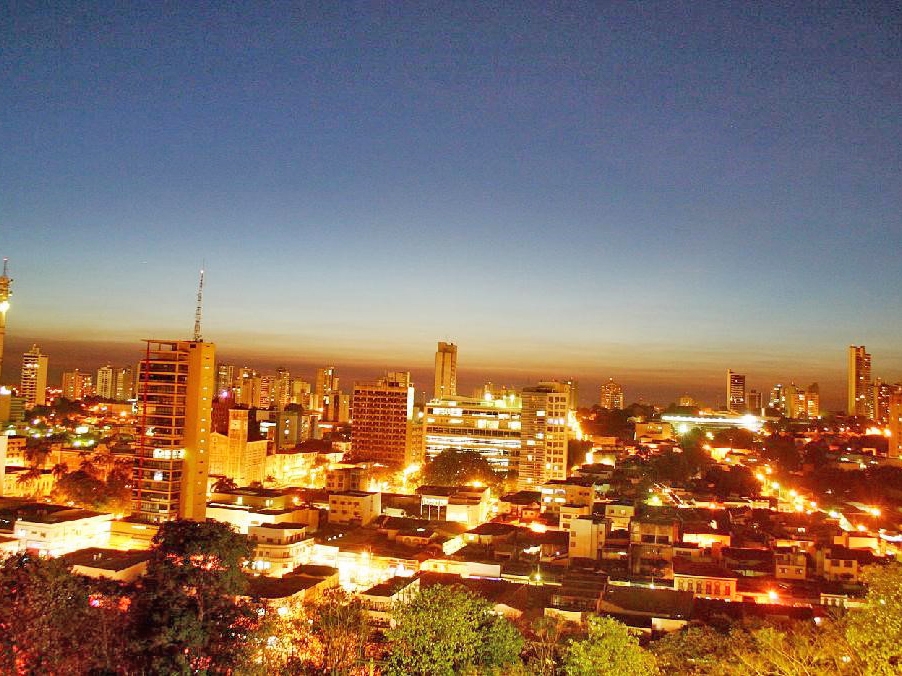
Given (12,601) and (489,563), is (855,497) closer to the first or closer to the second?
(489,563)

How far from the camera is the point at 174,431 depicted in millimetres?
14148

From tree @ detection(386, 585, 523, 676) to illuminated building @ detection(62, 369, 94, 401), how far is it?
4925 centimetres

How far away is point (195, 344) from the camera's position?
48.0 feet

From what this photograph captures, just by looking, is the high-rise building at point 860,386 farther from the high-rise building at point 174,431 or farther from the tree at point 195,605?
the tree at point 195,605

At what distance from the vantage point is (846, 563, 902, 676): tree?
13.8 ft

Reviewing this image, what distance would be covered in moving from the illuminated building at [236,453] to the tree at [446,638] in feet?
52.3

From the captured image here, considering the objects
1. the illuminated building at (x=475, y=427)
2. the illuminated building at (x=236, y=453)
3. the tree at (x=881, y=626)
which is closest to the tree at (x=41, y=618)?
the tree at (x=881, y=626)

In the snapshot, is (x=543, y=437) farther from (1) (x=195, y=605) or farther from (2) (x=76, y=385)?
(2) (x=76, y=385)

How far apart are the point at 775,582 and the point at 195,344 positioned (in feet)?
36.4

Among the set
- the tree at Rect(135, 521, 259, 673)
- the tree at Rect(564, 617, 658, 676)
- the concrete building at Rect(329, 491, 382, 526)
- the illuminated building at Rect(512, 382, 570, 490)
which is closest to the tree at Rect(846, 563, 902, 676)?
the tree at Rect(564, 617, 658, 676)

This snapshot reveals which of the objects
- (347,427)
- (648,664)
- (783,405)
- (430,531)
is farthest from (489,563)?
(783,405)

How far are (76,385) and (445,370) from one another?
2973cm

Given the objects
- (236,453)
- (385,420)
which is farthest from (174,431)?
(385,420)

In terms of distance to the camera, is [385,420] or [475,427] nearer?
[475,427]
